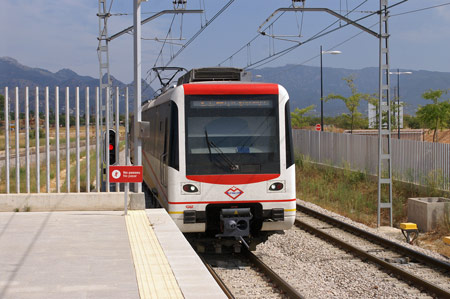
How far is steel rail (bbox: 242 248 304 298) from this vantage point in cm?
866

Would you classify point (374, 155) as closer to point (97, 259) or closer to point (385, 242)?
point (385, 242)

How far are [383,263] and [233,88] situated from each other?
4.22 m

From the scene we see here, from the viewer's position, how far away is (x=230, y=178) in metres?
10.8

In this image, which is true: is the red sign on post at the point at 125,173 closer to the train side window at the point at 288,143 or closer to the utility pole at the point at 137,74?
the utility pole at the point at 137,74

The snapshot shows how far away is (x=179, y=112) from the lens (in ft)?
35.7

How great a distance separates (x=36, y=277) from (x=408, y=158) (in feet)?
56.8

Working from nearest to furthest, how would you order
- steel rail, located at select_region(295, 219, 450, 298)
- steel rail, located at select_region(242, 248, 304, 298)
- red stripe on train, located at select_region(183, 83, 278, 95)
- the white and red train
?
1. steel rail, located at select_region(242, 248, 304, 298)
2. steel rail, located at select_region(295, 219, 450, 298)
3. the white and red train
4. red stripe on train, located at select_region(183, 83, 278, 95)

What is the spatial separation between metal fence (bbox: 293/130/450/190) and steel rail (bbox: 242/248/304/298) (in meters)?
9.71

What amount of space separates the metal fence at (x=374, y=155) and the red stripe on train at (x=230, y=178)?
1003 centimetres

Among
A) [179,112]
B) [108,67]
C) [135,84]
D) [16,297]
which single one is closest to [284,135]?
[179,112]

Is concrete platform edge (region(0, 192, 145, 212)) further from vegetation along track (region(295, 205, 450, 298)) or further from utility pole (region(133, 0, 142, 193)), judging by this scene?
vegetation along track (region(295, 205, 450, 298))

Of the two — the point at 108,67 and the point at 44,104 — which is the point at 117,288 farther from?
the point at 108,67

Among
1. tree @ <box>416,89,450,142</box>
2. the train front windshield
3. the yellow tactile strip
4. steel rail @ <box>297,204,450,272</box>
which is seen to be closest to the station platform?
the yellow tactile strip

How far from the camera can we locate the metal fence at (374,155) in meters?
19.5
